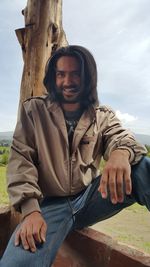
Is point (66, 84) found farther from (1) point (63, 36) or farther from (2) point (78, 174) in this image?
(1) point (63, 36)

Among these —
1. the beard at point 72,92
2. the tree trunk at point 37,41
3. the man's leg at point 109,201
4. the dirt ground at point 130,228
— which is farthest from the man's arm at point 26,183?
the dirt ground at point 130,228

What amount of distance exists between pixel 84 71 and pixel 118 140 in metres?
0.52

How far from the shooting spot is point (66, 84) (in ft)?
5.86

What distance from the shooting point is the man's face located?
179 centimetres

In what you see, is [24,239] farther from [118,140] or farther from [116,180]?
[118,140]

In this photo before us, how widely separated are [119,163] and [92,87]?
26.4 inches

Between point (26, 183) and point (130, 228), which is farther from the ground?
point (26, 183)

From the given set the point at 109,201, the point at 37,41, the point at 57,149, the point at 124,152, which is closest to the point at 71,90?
the point at 57,149

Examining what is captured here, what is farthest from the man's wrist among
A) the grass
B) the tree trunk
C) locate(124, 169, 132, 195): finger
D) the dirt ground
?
the dirt ground

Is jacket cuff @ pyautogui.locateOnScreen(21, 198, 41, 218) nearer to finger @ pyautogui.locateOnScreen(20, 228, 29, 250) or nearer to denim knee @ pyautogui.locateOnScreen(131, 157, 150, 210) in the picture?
finger @ pyautogui.locateOnScreen(20, 228, 29, 250)

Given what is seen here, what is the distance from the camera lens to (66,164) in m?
1.62

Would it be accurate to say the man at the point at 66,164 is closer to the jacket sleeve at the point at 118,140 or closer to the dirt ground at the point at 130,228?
the jacket sleeve at the point at 118,140

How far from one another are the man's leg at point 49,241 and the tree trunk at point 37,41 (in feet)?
3.33

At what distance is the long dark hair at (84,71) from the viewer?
1822mm
